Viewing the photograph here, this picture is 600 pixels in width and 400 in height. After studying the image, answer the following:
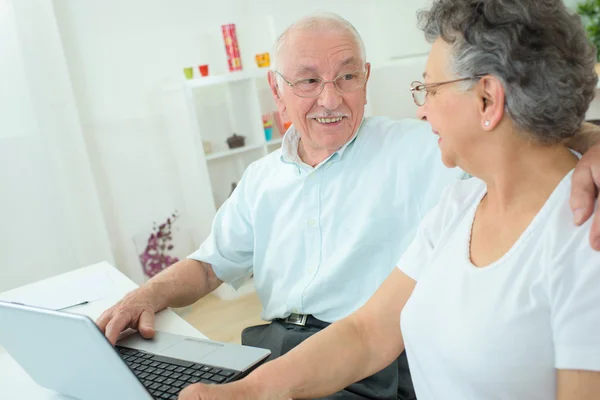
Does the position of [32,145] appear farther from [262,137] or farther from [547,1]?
[547,1]

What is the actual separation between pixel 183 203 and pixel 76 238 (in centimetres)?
73

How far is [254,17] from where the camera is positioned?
4098 millimetres

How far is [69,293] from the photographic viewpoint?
1.72m

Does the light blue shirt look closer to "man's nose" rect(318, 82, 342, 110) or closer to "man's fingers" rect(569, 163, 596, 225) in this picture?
"man's nose" rect(318, 82, 342, 110)

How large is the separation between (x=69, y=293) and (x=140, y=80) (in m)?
2.28

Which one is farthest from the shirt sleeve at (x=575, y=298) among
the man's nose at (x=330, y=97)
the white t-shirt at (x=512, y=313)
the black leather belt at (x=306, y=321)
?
the man's nose at (x=330, y=97)

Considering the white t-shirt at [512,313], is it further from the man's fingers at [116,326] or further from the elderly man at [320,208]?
the man's fingers at [116,326]

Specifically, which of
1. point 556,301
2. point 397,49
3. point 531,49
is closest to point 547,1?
point 531,49

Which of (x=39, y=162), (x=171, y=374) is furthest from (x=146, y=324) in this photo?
(x=39, y=162)

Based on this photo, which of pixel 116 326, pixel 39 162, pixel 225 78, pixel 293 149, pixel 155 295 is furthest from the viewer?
pixel 225 78

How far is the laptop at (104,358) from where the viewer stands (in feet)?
2.91

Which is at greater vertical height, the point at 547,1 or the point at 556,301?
the point at 547,1

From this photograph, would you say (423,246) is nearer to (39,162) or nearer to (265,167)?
(265,167)

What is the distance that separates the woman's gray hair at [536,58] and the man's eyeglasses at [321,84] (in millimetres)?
827
